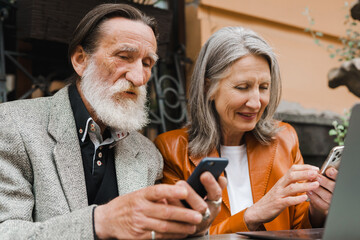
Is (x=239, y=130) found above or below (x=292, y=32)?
below

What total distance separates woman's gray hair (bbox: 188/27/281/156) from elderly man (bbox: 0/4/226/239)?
1.23 feet

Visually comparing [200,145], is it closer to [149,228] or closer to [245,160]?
[245,160]

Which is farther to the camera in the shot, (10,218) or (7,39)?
(7,39)

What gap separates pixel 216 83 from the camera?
9.05 ft

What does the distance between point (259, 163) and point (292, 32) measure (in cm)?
260

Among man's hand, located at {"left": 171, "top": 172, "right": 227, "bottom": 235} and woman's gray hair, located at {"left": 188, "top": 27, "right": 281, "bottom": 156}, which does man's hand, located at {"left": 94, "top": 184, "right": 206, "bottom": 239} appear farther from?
→ woman's gray hair, located at {"left": 188, "top": 27, "right": 281, "bottom": 156}

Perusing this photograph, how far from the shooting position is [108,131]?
2.40m

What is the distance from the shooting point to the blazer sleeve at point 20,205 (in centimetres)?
151

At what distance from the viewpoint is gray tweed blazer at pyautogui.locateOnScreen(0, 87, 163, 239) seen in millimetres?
1576

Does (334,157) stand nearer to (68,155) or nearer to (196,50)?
(68,155)

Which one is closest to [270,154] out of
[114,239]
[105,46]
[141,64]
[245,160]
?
[245,160]

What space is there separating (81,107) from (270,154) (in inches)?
49.5

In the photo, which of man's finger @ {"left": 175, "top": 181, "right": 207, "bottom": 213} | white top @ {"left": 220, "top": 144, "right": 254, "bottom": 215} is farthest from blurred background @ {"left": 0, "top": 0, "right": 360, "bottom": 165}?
man's finger @ {"left": 175, "top": 181, "right": 207, "bottom": 213}

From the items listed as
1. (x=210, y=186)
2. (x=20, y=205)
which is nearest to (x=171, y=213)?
(x=210, y=186)
